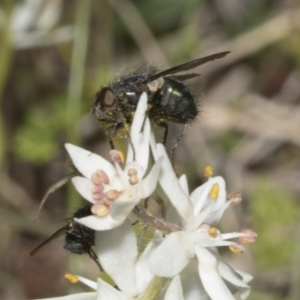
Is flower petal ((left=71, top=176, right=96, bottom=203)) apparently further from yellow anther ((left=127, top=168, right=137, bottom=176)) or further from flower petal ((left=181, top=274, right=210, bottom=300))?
flower petal ((left=181, top=274, right=210, bottom=300))

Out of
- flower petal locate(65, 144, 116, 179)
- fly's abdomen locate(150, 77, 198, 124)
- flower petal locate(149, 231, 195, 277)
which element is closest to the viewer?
flower petal locate(149, 231, 195, 277)

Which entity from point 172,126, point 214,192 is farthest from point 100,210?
point 172,126

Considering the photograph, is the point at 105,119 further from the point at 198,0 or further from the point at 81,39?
the point at 198,0

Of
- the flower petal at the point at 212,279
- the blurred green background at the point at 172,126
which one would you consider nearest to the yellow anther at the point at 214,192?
the flower petal at the point at 212,279

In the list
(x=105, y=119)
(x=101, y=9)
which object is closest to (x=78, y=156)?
(x=105, y=119)

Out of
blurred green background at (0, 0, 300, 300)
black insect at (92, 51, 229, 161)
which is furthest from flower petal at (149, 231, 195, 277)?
blurred green background at (0, 0, 300, 300)
